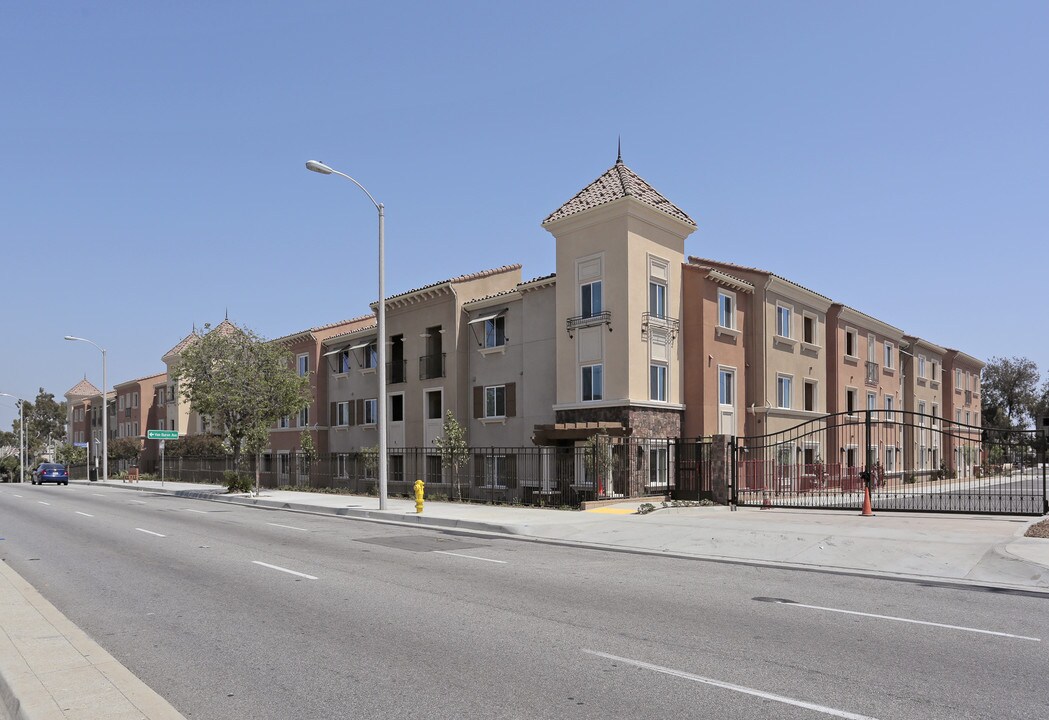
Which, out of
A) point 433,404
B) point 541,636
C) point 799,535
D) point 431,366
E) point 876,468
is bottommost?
point 876,468

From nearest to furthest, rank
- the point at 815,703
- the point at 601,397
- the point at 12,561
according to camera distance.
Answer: the point at 815,703 → the point at 12,561 → the point at 601,397

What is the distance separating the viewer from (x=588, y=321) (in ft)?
94.9

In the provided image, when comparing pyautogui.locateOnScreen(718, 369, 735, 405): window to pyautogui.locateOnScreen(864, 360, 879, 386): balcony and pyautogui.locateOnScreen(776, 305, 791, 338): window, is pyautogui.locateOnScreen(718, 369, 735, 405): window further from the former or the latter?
pyautogui.locateOnScreen(864, 360, 879, 386): balcony

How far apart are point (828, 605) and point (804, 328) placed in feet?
97.0

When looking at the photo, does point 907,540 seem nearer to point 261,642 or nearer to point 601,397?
point 261,642

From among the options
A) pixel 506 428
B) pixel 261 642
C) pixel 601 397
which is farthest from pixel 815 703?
pixel 506 428

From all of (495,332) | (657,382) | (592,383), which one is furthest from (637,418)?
(495,332)

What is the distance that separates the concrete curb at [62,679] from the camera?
5148mm

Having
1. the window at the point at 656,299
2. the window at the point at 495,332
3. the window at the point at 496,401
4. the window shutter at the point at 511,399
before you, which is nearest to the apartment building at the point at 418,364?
the window at the point at 495,332

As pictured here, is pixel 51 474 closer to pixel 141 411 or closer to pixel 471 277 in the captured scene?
pixel 141 411

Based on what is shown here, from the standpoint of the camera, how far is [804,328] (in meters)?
37.0

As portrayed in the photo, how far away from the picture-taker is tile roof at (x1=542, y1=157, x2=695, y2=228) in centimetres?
2885

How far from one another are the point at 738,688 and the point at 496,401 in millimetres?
28514

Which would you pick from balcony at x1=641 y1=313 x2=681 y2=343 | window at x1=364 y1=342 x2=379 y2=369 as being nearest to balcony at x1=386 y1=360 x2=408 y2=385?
window at x1=364 y1=342 x2=379 y2=369
